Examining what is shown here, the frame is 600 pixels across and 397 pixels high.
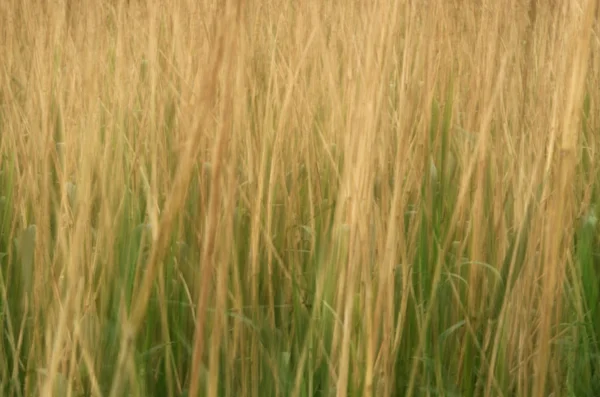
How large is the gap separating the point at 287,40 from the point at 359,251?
1070 mm

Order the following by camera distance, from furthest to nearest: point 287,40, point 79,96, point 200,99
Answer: point 287,40 < point 79,96 < point 200,99

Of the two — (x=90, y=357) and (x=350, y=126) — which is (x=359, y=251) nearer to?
(x=350, y=126)

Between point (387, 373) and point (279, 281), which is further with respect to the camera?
point (279, 281)

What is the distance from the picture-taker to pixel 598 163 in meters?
1.78

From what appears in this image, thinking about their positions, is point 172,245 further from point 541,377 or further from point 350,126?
point 541,377

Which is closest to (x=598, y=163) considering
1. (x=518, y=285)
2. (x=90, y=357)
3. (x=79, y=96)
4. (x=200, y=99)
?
(x=518, y=285)

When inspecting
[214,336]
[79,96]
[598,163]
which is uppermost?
[79,96]

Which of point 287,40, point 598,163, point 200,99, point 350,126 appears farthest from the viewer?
point 287,40

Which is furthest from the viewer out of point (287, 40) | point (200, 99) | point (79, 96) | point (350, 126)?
point (287, 40)

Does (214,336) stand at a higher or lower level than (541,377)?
higher

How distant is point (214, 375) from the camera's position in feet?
2.35

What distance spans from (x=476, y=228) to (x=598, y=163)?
1.95 feet

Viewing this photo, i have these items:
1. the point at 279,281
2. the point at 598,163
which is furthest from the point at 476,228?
the point at 598,163

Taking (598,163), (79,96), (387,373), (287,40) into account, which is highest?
(287,40)
